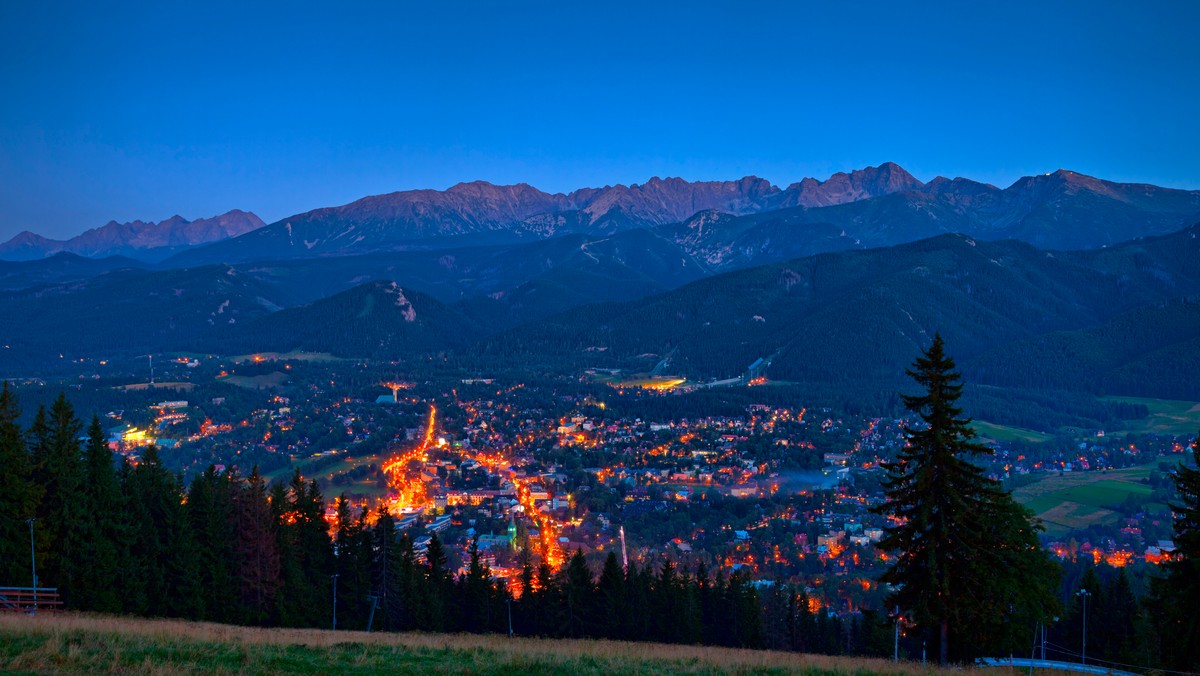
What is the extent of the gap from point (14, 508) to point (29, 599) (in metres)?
3.10

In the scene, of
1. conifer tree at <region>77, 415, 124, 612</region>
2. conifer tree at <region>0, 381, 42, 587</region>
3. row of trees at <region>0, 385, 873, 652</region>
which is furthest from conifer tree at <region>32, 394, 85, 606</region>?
conifer tree at <region>0, 381, 42, 587</region>

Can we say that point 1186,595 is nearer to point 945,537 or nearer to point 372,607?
point 945,537

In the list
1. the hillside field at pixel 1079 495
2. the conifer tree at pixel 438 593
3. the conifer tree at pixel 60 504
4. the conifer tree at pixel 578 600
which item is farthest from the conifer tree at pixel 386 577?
the hillside field at pixel 1079 495

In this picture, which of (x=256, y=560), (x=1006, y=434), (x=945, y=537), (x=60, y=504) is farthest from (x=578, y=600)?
(x=1006, y=434)

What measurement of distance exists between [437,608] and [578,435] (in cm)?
6225

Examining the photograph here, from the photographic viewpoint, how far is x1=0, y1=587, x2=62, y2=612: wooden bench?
80.4 ft

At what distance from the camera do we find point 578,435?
9912 centimetres

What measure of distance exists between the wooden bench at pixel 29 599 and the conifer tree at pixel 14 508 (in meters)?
0.79

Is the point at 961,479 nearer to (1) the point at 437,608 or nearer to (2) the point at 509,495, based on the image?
(1) the point at 437,608

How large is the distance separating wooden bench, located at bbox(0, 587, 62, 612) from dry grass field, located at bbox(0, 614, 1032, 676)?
6.49 m

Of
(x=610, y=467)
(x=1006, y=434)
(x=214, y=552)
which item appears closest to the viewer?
(x=214, y=552)

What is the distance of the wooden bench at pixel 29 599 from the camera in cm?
2450

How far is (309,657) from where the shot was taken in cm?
1688

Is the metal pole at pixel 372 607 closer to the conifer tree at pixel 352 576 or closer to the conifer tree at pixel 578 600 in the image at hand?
the conifer tree at pixel 352 576
